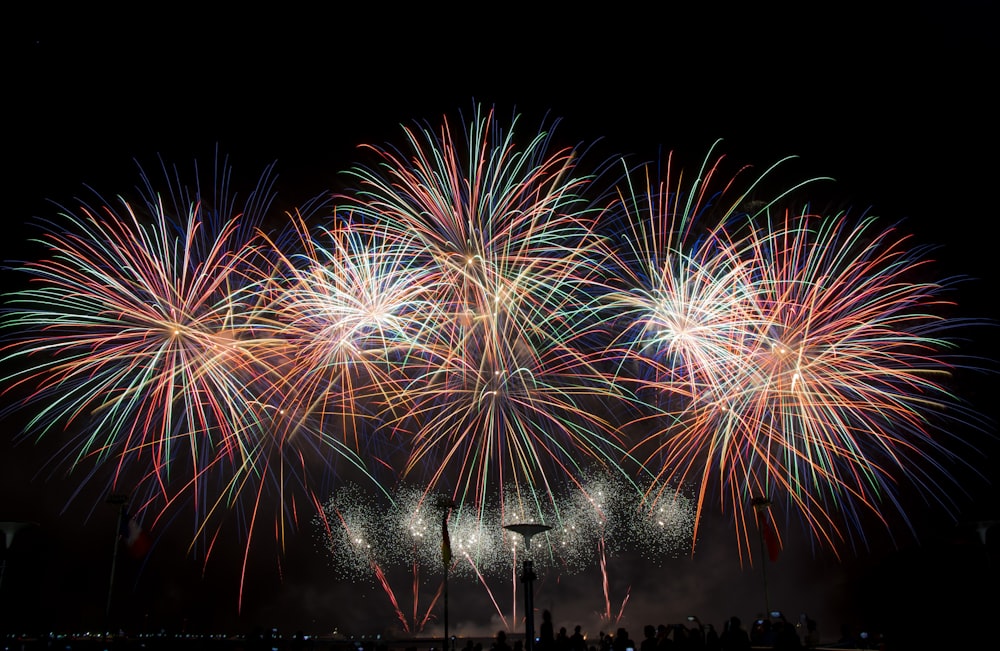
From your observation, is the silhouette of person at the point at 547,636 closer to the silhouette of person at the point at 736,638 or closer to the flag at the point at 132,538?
the silhouette of person at the point at 736,638

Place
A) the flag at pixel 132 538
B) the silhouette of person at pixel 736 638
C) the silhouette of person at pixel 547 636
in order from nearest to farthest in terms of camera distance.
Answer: the silhouette of person at pixel 736 638, the silhouette of person at pixel 547 636, the flag at pixel 132 538

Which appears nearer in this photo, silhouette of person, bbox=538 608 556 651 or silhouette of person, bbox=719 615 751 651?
silhouette of person, bbox=719 615 751 651

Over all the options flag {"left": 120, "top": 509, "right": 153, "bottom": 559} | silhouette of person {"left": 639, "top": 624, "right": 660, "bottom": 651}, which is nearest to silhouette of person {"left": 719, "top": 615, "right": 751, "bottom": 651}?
silhouette of person {"left": 639, "top": 624, "right": 660, "bottom": 651}

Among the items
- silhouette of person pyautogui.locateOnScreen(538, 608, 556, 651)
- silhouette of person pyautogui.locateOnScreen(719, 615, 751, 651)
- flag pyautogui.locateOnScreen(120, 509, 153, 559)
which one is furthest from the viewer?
flag pyautogui.locateOnScreen(120, 509, 153, 559)

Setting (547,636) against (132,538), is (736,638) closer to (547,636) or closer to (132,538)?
(547,636)

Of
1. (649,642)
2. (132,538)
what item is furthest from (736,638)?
(132,538)

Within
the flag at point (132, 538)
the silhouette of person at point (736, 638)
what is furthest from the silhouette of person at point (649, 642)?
the flag at point (132, 538)

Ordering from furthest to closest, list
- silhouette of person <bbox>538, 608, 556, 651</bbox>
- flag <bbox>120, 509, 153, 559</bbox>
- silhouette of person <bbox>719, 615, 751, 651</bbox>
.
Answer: flag <bbox>120, 509, 153, 559</bbox>
silhouette of person <bbox>538, 608, 556, 651</bbox>
silhouette of person <bbox>719, 615, 751, 651</bbox>

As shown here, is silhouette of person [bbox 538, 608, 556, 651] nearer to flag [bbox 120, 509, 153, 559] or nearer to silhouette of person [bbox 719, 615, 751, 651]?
silhouette of person [bbox 719, 615, 751, 651]

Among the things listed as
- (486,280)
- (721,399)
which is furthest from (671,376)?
(486,280)

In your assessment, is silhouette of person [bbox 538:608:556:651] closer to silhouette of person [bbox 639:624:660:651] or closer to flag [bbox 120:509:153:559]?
silhouette of person [bbox 639:624:660:651]

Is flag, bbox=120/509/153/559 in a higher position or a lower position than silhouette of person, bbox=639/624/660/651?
higher
